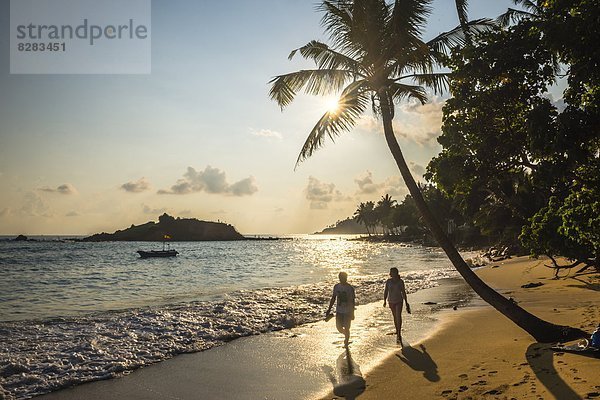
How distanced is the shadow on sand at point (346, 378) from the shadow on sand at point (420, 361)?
46.4 inches

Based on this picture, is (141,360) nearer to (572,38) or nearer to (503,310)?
(503,310)

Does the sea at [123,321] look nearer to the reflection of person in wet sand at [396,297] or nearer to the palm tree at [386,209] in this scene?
the reflection of person in wet sand at [396,297]

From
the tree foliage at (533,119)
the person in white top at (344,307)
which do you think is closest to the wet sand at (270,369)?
the person in white top at (344,307)

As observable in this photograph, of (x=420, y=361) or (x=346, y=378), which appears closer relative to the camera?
(x=346, y=378)

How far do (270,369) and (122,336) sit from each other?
6.43 meters

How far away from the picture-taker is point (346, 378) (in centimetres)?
826

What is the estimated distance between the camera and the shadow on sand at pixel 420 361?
8.00m

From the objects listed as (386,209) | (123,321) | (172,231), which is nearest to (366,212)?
(386,209)

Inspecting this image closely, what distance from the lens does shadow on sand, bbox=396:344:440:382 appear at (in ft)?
26.2

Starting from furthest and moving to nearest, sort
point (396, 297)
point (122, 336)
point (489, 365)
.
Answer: point (122, 336) → point (396, 297) → point (489, 365)

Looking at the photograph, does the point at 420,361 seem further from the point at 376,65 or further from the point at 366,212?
the point at 366,212

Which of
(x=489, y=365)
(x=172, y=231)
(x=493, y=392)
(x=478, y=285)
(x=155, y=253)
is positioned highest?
(x=172, y=231)

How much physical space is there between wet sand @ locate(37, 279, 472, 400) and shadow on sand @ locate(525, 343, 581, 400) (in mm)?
3018

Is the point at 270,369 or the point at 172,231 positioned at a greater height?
the point at 172,231
